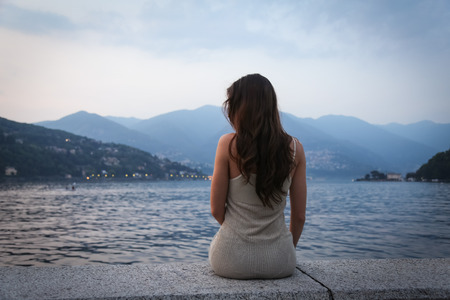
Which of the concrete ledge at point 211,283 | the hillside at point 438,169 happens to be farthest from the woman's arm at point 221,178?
the hillside at point 438,169

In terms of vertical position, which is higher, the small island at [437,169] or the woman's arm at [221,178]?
the small island at [437,169]

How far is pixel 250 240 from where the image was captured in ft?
8.24

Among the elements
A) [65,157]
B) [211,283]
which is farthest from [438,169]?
[211,283]

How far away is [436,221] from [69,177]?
129 meters

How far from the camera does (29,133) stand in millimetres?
160125

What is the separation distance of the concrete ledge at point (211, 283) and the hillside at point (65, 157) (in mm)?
139841

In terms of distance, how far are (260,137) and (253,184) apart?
0.99 ft

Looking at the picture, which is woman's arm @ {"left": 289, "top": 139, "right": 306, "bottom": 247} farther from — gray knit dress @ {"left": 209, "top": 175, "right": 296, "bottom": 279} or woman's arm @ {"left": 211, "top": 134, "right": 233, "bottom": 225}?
woman's arm @ {"left": 211, "top": 134, "right": 233, "bottom": 225}

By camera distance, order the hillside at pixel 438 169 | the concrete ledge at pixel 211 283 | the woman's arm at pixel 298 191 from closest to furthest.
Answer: the concrete ledge at pixel 211 283 < the woman's arm at pixel 298 191 < the hillside at pixel 438 169

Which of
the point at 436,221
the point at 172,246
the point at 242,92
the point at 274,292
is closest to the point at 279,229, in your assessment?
the point at 274,292

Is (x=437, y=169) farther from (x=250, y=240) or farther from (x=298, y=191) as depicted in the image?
(x=250, y=240)

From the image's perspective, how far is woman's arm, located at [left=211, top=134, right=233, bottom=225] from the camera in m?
2.47

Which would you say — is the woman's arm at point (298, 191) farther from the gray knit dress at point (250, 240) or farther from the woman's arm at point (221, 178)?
the woman's arm at point (221, 178)

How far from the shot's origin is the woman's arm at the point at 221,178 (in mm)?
2469
